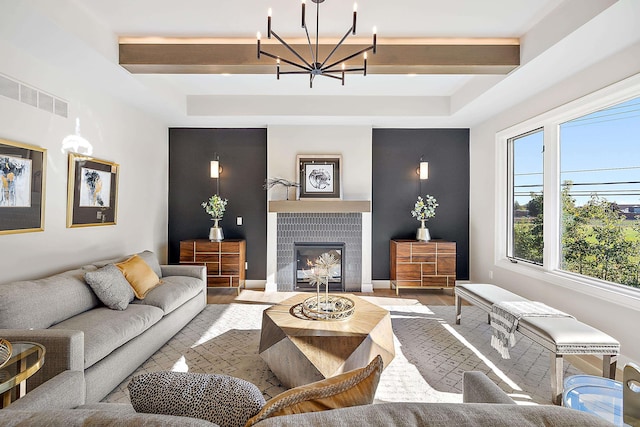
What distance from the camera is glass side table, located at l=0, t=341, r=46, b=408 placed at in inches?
50.9

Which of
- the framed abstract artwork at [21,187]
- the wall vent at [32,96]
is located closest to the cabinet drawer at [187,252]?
the framed abstract artwork at [21,187]

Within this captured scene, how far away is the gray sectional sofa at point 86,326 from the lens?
180 centimetres

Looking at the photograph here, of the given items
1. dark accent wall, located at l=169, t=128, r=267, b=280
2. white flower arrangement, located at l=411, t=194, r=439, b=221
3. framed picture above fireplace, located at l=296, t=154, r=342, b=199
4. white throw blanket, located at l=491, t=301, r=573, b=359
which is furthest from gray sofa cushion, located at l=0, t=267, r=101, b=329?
white flower arrangement, located at l=411, t=194, r=439, b=221

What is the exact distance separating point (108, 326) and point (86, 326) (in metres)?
0.14

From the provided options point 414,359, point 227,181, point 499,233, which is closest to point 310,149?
point 227,181

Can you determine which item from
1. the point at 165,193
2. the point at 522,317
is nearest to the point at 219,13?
the point at 165,193

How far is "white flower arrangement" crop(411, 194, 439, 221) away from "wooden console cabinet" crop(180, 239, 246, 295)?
9.41ft

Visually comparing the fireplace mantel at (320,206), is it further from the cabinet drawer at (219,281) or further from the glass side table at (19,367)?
the glass side table at (19,367)

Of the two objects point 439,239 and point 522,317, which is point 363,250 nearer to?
point 439,239

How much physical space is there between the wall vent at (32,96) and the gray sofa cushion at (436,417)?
338 cm

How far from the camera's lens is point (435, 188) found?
5246 mm

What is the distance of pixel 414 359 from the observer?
274 centimetres

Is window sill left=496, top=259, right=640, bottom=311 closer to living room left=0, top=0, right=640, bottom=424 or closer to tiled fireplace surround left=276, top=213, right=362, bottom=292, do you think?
living room left=0, top=0, right=640, bottom=424

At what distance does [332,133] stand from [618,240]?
3689mm
